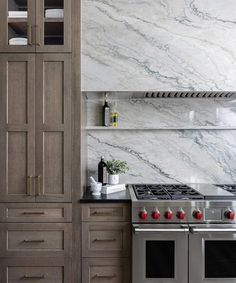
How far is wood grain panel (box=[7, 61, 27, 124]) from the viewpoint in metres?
2.26

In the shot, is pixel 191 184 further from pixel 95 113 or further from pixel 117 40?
pixel 117 40

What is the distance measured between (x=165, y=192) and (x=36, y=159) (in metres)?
1.04

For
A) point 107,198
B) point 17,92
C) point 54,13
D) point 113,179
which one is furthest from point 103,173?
point 54,13

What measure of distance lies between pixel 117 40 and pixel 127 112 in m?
0.70

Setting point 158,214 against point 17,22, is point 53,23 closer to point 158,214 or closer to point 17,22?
point 17,22

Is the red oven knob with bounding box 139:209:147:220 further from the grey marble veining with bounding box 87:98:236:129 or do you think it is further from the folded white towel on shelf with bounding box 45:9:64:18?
the folded white towel on shelf with bounding box 45:9:64:18

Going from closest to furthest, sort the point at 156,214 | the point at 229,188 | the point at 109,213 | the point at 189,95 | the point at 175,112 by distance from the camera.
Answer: the point at 156,214 → the point at 109,213 → the point at 229,188 → the point at 189,95 → the point at 175,112

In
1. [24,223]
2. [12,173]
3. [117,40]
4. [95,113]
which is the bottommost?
[24,223]

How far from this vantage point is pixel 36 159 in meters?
2.26

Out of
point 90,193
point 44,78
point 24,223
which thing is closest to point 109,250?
point 90,193

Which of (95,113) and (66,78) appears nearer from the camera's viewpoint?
(66,78)

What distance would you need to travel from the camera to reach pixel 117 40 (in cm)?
242

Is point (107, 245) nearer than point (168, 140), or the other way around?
point (107, 245)

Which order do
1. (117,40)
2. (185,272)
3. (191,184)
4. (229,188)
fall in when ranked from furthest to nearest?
(191,184) → (229,188) → (117,40) → (185,272)
